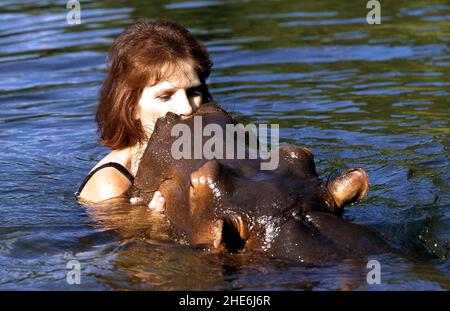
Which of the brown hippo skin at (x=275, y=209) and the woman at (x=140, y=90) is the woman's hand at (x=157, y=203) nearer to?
the brown hippo skin at (x=275, y=209)

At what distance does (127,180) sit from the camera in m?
6.65

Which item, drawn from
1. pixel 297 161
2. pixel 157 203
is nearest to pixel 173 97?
pixel 157 203

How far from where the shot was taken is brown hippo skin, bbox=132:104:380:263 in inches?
182

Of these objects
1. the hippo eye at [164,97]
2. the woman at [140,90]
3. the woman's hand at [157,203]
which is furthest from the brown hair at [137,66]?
the woman's hand at [157,203]

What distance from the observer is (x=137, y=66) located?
664 cm

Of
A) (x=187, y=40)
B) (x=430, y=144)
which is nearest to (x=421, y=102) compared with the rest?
(x=430, y=144)

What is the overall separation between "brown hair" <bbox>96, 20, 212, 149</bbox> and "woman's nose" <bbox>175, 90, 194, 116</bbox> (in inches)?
6.2

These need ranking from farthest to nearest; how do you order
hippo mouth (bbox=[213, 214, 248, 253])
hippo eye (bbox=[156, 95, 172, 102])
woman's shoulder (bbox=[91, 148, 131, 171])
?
woman's shoulder (bbox=[91, 148, 131, 171])
hippo eye (bbox=[156, 95, 172, 102])
hippo mouth (bbox=[213, 214, 248, 253])

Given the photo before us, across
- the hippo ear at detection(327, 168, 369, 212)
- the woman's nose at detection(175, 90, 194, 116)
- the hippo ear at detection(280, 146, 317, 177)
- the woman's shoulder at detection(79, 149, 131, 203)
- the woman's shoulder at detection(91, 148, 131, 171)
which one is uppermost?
the woman's nose at detection(175, 90, 194, 116)

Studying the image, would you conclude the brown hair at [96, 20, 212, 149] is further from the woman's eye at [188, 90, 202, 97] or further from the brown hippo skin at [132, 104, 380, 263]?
the brown hippo skin at [132, 104, 380, 263]

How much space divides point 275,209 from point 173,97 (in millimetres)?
2062

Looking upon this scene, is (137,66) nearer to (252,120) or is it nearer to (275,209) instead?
(275,209)

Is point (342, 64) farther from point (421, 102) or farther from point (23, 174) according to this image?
point (23, 174)

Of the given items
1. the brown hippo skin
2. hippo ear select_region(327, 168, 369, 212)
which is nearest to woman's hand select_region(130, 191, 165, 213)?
the brown hippo skin
